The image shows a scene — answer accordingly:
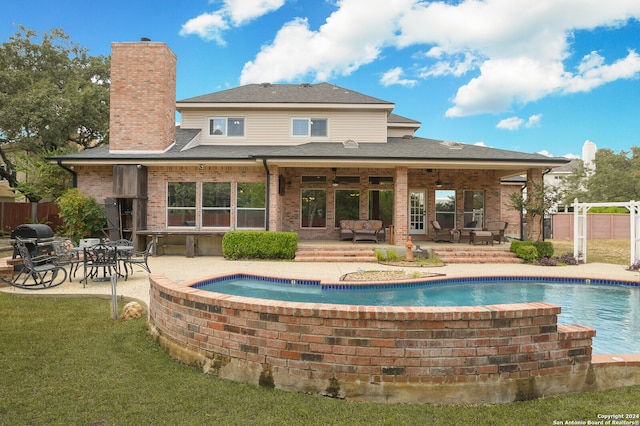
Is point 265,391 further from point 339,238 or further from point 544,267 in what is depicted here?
point 339,238

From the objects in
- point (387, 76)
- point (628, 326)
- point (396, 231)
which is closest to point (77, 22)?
point (387, 76)

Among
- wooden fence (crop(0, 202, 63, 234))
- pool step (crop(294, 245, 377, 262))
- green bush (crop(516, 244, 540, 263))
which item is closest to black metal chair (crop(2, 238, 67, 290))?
pool step (crop(294, 245, 377, 262))

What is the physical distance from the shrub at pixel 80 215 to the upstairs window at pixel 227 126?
5.74 metres

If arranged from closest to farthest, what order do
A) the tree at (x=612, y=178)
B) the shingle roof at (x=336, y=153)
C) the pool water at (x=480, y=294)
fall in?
1. the pool water at (x=480, y=294)
2. the shingle roof at (x=336, y=153)
3. the tree at (x=612, y=178)

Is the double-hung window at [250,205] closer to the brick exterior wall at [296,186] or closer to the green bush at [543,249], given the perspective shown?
the brick exterior wall at [296,186]

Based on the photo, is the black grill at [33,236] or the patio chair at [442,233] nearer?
the black grill at [33,236]

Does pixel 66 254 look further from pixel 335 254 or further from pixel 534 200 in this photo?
pixel 534 200

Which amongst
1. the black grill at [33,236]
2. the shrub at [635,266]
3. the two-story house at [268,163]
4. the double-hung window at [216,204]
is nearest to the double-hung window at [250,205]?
the two-story house at [268,163]

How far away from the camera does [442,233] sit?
15570 mm

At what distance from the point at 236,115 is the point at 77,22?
1644cm

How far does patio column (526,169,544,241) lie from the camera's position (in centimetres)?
1298

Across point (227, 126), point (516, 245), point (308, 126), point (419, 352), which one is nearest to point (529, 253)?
point (516, 245)

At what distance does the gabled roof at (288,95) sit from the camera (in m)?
16.4

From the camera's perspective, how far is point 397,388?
292 centimetres
